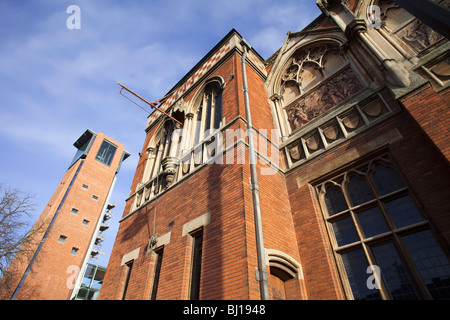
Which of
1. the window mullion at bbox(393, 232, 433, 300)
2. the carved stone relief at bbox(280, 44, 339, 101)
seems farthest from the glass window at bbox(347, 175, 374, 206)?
the carved stone relief at bbox(280, 44, 339, 101)

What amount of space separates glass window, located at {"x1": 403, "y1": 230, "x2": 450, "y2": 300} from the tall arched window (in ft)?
21.9

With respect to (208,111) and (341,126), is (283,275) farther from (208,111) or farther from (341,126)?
(208,111)

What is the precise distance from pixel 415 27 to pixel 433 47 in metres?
1.17

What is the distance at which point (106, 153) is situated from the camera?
5666cm

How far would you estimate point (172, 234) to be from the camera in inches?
295

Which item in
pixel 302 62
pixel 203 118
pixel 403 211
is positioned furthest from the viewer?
pixel 203 118

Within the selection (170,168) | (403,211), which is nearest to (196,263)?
(170,168)

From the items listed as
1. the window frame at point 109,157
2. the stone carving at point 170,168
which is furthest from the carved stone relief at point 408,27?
the window frame at point 109,157

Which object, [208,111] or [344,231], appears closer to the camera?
[344,231]

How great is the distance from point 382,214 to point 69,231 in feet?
151

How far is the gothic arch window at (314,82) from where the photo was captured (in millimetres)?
8281

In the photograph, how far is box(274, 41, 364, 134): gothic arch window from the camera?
326 inches
